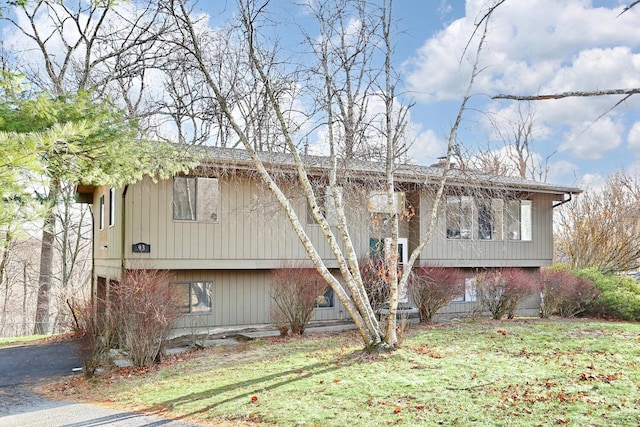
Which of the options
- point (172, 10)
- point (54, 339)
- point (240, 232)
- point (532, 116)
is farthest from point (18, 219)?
point (532, 116)

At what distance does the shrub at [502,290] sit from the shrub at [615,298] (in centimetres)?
264

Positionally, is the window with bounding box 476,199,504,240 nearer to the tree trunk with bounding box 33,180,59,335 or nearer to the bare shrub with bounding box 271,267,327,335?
the bare shrub with bounding box 271,267,327,335

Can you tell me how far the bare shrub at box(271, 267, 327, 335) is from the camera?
11.6 metres

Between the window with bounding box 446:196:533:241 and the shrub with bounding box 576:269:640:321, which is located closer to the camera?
the shrub with bounding box 576:269:640:321

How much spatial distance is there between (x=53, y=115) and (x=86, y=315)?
→ 4.21 meters

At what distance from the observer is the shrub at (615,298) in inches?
573

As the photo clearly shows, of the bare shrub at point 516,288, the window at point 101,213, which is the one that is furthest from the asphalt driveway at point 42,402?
the bare shrub at point 516,288

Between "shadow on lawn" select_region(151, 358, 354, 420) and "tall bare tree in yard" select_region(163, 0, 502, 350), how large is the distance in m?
1.04

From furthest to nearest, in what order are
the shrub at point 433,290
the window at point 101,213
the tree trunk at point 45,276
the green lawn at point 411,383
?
the tree trunk at point 45,276
the window at point 101,213
the shrub at point 433,290
the green lawn at point 411,383

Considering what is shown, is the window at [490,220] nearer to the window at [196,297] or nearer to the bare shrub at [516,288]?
the bare shrub at [516,288]

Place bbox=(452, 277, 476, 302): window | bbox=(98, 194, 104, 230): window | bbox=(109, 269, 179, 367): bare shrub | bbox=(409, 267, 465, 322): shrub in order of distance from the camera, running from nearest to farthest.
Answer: bbox=(109, 269, 179, 367): bare shrub
bbox=(409, 267, 465, 322): shrub
bbox=(452, 277, 476, 302): window
bbox=(98, 194, 104, 230): window

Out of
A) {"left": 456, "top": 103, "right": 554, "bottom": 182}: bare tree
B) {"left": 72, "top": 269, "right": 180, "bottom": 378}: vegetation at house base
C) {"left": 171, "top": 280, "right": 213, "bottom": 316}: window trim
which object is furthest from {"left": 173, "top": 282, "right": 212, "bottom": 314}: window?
{"left": 456, "top": 103, "right": 554, "bottom": 182}: bare tree

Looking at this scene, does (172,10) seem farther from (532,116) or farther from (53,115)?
(532,116)

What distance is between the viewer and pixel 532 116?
94.5ft
